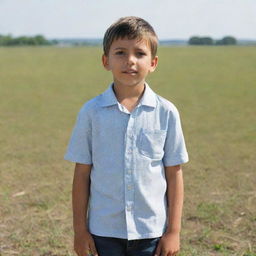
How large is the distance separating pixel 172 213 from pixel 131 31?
2.65 feet

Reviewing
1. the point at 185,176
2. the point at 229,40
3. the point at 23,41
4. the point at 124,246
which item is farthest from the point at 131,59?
the point at 23,41

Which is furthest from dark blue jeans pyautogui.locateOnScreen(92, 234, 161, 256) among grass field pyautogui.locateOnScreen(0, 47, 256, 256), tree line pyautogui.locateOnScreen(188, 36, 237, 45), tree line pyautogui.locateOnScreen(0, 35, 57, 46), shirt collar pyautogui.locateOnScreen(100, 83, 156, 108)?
tree line pyautogui.locateOnScreen(0, 35, 57, 46)

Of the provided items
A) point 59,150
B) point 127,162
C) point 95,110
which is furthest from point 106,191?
point 59,150

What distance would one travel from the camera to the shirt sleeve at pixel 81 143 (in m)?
2.23

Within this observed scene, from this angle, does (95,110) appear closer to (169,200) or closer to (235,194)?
(169,200)

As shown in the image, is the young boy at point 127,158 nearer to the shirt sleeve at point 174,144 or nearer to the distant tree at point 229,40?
the shirt sleeve at point 174,144

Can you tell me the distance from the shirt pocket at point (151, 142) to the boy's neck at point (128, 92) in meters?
0.16

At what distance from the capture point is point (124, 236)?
87.6 inches

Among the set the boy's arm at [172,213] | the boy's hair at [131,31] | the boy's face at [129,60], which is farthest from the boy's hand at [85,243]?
the boy's hair at [131,31]

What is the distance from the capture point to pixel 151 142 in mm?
2221

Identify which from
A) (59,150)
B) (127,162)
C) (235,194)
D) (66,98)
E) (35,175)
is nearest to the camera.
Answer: (127,162)

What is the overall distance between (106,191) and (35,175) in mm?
4109

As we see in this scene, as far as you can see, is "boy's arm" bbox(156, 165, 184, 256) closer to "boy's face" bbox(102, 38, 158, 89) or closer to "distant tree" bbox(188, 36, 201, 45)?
"boy's face" bbox(102, 38, 158, 89)

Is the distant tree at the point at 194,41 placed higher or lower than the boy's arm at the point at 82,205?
lower
